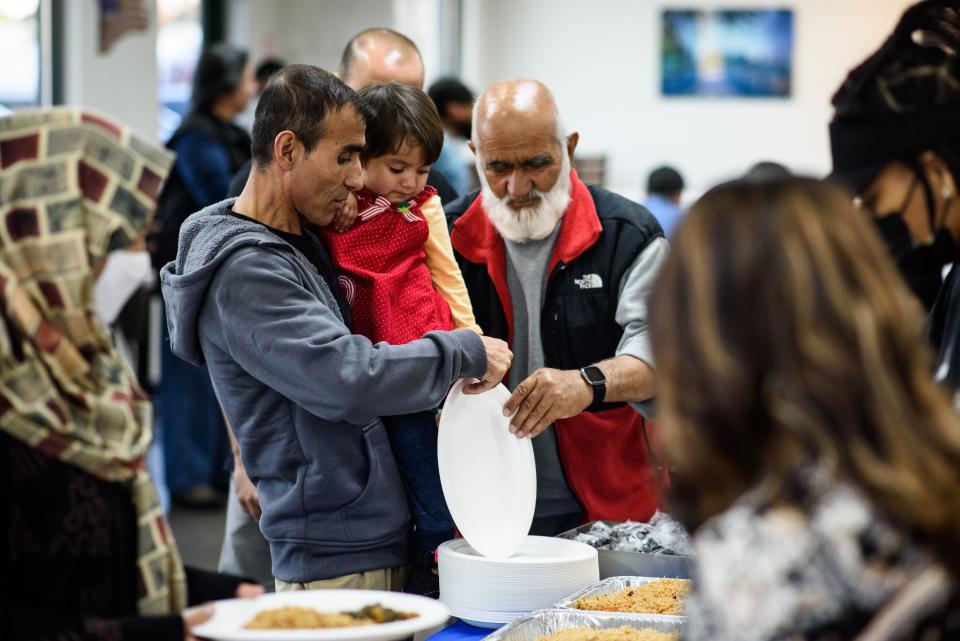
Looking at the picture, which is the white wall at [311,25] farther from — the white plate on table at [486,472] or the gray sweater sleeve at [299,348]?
the gray sweater sleeve at [299,348]

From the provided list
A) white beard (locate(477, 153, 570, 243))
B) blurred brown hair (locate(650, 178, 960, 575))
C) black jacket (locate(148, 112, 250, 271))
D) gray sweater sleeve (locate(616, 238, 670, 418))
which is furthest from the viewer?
black jacket (locate(148, 112, 250, 271))

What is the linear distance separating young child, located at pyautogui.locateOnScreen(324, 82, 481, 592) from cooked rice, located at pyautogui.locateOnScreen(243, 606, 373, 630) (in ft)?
2.25

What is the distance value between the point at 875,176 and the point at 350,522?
111 centimetres

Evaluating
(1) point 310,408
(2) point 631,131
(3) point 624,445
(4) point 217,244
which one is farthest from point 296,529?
(2) point 631,131

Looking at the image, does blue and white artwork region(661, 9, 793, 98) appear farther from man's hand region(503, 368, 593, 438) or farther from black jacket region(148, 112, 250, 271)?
man's hand region(503, 368, 593, 438)

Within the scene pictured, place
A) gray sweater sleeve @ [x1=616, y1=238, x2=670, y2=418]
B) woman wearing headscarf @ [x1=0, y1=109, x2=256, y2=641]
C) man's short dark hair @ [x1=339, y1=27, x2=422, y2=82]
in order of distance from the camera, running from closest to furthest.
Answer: woman wearing headscarf @ [x1=0, y1=109, x2=256, y2=641]
gray sweater sleeve @ [x1=616, y1=238, x2=670, y2=418]
man's short dark hair @ [x1=339, y1=27, x2=422, y2=82]

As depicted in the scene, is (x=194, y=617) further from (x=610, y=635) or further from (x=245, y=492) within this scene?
(x=245, y=492)

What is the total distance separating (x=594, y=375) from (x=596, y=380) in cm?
1

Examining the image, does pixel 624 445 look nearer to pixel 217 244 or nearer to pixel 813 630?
pixel 217 244

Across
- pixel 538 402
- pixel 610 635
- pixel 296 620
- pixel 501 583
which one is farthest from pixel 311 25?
pixel 296 620

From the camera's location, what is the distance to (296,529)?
7.41 ft

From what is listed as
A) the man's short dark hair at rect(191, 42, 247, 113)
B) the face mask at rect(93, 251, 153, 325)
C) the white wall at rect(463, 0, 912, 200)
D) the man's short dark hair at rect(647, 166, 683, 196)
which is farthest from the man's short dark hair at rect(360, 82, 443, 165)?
the white wall at rect(463, 0, 912, 200)

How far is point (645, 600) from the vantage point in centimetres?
245

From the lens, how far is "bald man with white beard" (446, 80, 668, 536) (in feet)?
9.42
